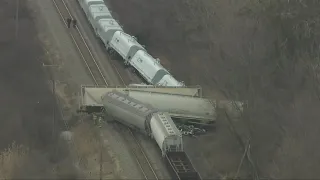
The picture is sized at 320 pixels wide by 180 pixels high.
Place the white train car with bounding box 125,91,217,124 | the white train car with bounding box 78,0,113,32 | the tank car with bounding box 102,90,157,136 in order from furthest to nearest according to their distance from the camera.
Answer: the white train car with bounding box 78,0,113,32 → the white train car with bounding box 125,91,217,124 → the tank car with bounding box 102,90,157,136

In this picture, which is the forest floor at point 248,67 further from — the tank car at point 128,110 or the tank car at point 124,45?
the tank car at point 124,45

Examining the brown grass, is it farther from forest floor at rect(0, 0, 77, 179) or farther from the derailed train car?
the derailed train car

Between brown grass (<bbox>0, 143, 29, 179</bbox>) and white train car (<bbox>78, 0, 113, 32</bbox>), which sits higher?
white train car (<bbox>78, 0, 113, 32</bbox>)

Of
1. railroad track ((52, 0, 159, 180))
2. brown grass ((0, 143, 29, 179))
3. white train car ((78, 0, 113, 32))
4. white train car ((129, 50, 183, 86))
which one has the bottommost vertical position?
railroad track ((52, 0, 159, 180))

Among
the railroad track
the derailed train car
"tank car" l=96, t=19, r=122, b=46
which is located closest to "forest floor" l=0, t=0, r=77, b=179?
the railroad track

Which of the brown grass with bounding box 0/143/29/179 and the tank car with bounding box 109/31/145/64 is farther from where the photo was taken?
the tank car with bounding box 109/31/145/64

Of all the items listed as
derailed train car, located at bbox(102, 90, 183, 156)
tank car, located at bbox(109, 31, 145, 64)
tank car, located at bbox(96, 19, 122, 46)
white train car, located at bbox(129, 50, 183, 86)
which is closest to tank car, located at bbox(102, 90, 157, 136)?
derailed train car, located at bbox(102, 90, 183, 156)

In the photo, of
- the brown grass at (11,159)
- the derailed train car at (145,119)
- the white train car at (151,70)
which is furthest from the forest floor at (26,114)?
the white train car at (151,70)

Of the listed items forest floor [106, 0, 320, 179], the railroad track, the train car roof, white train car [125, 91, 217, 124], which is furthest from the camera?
the train car roof
